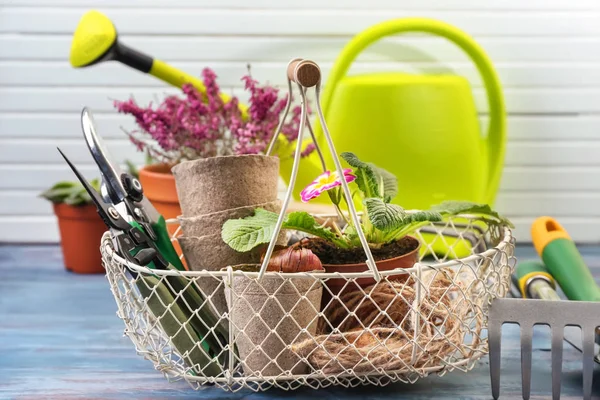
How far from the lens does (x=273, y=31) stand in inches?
52.7

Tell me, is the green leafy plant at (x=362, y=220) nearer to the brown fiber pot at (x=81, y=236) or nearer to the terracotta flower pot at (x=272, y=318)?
the terracotta flower pot at (x=272, y=318)

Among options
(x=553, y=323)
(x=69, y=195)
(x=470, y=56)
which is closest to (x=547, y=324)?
(x=553, y=323)

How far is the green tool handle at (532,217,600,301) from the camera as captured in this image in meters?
0.78

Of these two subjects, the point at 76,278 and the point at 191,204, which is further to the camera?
the point at 76,278

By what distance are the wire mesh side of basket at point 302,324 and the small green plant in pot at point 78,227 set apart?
0.46m

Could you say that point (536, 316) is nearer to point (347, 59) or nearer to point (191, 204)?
point (191, 204)

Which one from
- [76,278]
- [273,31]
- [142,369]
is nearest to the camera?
[142,369]

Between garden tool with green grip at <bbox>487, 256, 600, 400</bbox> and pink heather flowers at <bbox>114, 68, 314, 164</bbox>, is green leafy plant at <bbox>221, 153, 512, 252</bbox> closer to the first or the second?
garden tool with green grip at <bbox>487, 256, 600, 400</bbox>

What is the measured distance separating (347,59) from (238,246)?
2.09 ft

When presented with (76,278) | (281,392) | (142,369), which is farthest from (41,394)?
(76,278)

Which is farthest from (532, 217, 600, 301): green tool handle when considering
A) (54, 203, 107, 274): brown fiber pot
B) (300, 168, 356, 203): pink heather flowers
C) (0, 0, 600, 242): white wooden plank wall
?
(54, 203, 107, 274): brown fiber pot

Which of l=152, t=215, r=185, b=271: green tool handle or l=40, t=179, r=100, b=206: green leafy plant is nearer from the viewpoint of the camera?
l=152, t=215, r=185, b=271: green tool handle

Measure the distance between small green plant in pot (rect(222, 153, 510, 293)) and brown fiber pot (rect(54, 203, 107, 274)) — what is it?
53 cm

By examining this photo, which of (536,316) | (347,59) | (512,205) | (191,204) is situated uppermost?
(347,59)
